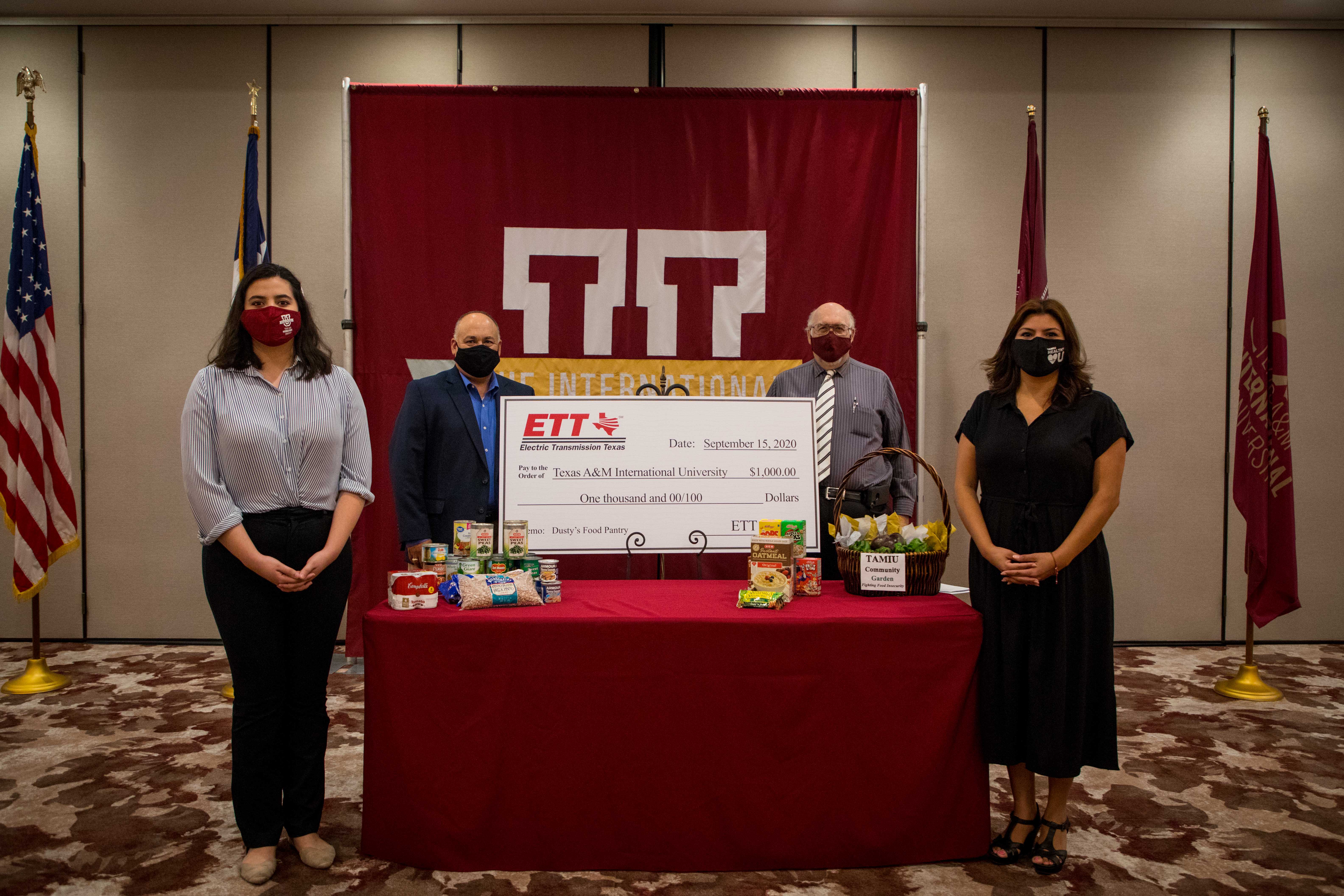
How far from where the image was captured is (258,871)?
212cm

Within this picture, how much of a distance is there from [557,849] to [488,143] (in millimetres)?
3552

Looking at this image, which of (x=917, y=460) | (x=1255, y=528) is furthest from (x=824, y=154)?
(x=1255, y=528)

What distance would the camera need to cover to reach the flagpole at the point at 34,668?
153 inches

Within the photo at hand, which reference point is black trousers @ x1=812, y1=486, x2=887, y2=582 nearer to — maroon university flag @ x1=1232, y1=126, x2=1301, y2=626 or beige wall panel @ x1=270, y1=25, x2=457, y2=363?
maroon university flag @ x1=1232, y1=126, x2=1301, y2=626

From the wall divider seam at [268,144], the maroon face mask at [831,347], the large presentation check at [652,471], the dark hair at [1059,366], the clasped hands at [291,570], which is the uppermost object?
the wall divider seam at [268,144]

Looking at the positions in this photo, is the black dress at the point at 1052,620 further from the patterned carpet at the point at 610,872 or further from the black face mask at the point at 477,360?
the black face mask at the point at 477,360

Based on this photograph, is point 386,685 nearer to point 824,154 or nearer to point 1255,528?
point 824,154

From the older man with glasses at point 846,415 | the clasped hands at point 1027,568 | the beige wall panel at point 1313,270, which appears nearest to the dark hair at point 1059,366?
the clasped hands at point 1027,568

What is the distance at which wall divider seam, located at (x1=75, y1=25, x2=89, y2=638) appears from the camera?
4.72 metres

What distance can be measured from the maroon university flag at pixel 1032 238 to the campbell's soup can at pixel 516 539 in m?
3.05

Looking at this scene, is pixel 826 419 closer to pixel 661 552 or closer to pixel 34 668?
pixel 661 552

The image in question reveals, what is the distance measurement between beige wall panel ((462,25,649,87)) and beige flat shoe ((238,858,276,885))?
13.7 ft

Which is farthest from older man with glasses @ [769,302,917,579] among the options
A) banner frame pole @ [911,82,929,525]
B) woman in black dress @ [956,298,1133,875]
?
woman in black dress @ [956,298,1133,875]

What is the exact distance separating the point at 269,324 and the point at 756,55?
11.9 feet
